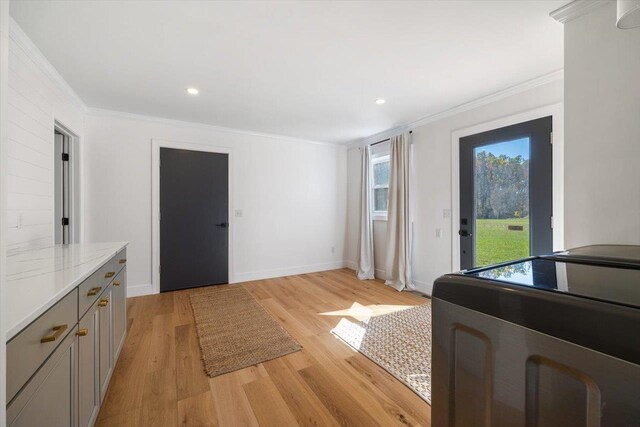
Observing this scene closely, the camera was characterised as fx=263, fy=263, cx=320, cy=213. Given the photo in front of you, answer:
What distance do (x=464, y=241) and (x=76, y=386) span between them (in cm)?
349

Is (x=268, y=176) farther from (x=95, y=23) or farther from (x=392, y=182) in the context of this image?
(x=95, y=23)

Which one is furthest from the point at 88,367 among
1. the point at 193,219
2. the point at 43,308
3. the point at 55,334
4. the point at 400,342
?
the point at 193,219

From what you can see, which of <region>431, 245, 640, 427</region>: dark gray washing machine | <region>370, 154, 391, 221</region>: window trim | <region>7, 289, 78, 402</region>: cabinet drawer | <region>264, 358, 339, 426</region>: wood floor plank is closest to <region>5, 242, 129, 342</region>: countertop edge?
<region>7, 289, 78, 402</region>: cabinet drawer

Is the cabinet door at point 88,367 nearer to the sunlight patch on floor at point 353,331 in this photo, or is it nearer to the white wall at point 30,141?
the white wall at point 30,141

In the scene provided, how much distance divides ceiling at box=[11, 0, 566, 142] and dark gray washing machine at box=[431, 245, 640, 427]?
174cm

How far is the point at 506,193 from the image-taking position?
2758 millimetres

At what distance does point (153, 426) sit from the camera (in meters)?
1.47

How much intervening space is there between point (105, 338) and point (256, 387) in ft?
3.26

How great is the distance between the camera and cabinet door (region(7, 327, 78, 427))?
→ 770 mm

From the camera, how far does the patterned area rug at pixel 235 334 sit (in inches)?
82.7

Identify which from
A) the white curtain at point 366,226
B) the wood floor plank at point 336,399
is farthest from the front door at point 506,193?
the wood floor plank at point 336,399

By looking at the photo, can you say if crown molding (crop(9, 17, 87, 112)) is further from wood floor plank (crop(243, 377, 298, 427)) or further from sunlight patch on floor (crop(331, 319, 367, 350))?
sunlight patch on floor (crop(331, 319, 367, 350))

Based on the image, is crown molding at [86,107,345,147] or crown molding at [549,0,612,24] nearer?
crown molding at [549,0,612,24]

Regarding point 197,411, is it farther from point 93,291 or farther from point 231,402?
point 93,291
